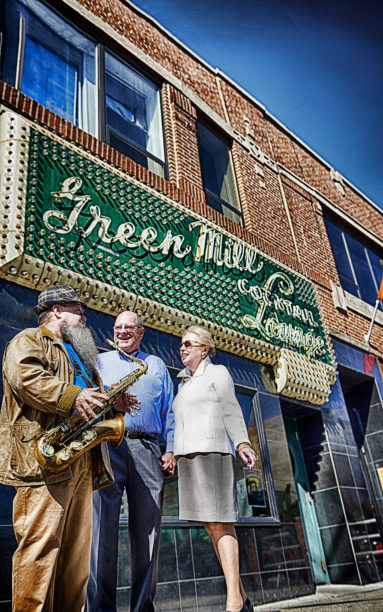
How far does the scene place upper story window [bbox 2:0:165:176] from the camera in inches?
270

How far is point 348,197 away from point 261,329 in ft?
25.4

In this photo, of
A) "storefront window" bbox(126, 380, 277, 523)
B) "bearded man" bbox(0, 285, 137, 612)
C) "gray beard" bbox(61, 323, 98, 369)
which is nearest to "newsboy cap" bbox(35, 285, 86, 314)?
"gray beard" bbox(61, 323, 98, 369)

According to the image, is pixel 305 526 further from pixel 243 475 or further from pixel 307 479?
pixel 243 475

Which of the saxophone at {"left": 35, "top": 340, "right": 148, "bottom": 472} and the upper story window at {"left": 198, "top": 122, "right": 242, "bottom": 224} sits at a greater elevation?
the upper story window at {"left": 198, "top": 122, "right": 242, "bottom": 224}

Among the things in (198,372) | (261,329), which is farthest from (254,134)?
(198,372)

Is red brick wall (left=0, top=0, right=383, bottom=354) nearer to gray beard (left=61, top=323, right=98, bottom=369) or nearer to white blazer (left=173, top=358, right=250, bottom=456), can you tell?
gray beard (left=61, top=323, right=98, bottom=369)

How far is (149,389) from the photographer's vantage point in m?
4.21

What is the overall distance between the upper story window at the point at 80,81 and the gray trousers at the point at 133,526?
206 inches

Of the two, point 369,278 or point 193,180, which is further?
point 369,278

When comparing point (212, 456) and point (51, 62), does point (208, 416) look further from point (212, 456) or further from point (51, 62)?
point (51, 62)

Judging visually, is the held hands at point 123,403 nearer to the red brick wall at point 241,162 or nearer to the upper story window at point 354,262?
the red brick wall at point 241,162

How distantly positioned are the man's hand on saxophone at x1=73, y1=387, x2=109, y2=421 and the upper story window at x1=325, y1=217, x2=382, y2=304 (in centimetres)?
967

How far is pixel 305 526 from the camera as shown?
25.0 feet

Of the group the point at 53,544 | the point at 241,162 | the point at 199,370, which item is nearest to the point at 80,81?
the point at 241,162
